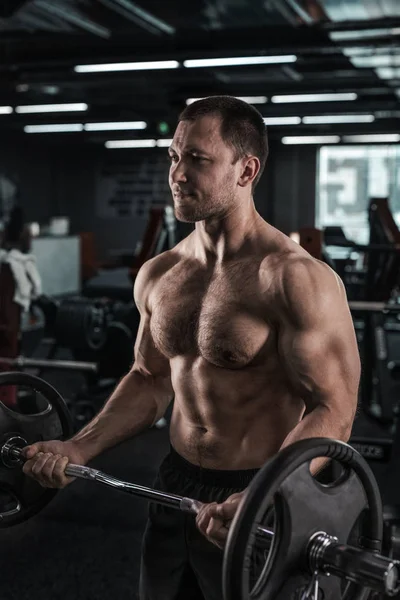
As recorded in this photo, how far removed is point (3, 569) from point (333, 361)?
1802mm

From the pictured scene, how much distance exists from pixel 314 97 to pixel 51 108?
2.96 m

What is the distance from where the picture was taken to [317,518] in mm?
1087

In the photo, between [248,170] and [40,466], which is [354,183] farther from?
[40,466]

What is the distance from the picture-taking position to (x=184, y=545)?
4.87ft

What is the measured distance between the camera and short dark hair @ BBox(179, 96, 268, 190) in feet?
4.50

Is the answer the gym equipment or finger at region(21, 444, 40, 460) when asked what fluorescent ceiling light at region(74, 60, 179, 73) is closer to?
the gym equipment

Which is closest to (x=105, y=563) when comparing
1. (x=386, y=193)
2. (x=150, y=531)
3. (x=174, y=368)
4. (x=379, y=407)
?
(x=150, y=531)

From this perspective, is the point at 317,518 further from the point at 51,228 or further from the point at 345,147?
the point at 345,147

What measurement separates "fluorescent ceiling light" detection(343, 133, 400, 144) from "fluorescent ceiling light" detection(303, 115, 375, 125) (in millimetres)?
554

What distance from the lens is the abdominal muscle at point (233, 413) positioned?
139 cm

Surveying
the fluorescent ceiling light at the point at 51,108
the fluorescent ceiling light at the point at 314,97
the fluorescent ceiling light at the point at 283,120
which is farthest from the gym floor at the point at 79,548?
the fluorescent ceiling light at the point at 283,120

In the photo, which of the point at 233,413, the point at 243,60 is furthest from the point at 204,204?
the point at 243,60

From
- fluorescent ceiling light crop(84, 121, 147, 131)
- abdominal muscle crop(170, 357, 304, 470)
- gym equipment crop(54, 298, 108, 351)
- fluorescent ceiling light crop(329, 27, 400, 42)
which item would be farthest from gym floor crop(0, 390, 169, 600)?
fluorescent ceiling light crop(84, 121, 147, 131)

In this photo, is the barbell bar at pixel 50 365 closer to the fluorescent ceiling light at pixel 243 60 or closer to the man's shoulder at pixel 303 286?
the fluorescent ceiling light at pixel 243 60
